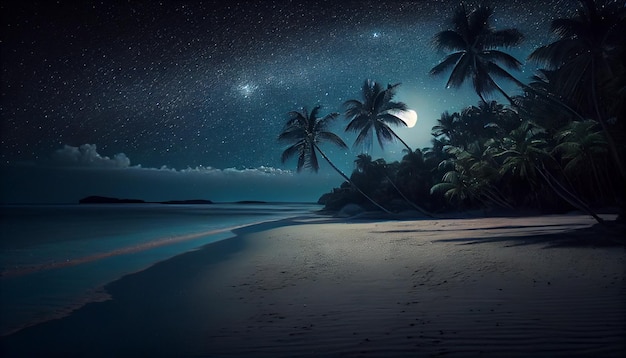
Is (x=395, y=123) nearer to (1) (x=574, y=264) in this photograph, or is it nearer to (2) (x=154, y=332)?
(1) (x=574, y=264)

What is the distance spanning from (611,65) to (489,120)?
57.4 ft

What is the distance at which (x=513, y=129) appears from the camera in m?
18.0

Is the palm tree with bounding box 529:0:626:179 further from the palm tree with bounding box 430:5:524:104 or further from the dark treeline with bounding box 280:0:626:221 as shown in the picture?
the palm tree with bounding box 430:5:524:104

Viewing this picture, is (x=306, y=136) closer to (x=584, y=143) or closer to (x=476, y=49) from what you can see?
(x=476, y=49)

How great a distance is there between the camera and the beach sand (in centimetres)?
281

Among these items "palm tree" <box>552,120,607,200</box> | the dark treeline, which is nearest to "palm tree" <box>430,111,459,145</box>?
the dark treeline

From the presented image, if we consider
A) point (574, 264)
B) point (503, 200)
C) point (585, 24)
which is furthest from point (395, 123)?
point (574, 264)

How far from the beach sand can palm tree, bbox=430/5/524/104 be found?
13544mm

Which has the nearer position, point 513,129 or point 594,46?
point 594,46

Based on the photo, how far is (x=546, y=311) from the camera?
3.35 metres

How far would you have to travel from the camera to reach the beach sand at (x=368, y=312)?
9.21 ft

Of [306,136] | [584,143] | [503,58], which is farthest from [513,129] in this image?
[306,136]

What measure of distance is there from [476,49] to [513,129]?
5.22 m

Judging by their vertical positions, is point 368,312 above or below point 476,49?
below
